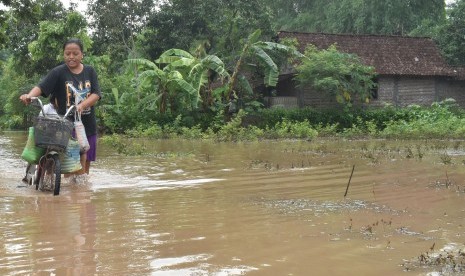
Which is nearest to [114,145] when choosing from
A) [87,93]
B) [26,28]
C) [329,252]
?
[87,93]

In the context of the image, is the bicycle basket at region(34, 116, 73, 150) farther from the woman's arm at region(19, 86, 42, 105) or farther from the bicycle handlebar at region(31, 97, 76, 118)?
the woman's arm at region(19, 86, 42, 105)

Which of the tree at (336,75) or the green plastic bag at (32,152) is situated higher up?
the tree at (336,75)

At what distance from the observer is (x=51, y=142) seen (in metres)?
6.28

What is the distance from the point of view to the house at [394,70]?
27.6 metres

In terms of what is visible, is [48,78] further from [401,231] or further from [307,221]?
[401,231]

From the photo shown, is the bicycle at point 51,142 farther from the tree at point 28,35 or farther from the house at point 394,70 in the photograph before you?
the tree at point 28,35

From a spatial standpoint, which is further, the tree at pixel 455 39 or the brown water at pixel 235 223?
the tree at pixel 455 39

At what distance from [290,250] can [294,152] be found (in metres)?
8.87

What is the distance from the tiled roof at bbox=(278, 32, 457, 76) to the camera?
27.9m

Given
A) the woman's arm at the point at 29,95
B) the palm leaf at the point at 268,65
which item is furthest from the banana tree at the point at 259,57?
the woman's arm at the point at 29,95

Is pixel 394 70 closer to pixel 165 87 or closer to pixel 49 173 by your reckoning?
pixel 165 87

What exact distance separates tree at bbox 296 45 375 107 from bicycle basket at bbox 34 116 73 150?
18450 millimetres

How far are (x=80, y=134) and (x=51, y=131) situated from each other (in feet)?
1.97

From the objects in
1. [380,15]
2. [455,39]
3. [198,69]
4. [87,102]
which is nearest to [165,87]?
[198,69]
